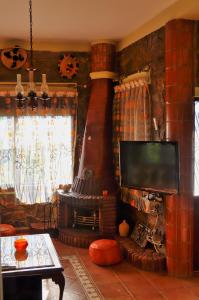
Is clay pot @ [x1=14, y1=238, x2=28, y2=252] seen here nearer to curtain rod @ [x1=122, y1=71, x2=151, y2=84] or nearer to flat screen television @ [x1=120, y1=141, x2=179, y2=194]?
flat screen television @ [x1=120, y1=141, x2=179, y2=194]

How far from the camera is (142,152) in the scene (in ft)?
14.3

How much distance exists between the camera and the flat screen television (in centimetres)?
393

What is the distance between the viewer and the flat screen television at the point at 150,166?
393 cm

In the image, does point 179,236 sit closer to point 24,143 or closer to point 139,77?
point 139,77

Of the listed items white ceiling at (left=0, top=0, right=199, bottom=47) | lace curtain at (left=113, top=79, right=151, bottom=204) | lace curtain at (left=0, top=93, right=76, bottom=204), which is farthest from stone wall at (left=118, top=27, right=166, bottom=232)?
lace curtain at (left=0, top=93, right=76, bottom=204)

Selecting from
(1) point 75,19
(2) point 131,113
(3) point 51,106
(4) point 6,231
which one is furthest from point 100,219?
(1) point 75,19

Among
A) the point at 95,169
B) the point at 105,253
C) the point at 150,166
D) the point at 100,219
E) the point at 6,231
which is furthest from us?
the point at 95,169

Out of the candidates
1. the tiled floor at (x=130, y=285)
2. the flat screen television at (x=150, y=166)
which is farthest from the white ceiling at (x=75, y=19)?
the tiled floor at (x=130, y=285)

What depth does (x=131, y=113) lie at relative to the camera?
5082 mm

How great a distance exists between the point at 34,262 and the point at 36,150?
2726mm

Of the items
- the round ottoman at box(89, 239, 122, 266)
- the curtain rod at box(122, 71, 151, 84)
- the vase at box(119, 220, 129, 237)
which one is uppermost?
the curtain rod at box(122, 71, 151, 84)

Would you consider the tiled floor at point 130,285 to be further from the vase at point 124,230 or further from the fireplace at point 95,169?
the fireplace at point 95,169

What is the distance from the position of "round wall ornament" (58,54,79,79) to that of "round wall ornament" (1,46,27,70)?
60cm

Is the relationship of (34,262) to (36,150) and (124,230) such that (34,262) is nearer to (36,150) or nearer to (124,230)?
(124,230)
